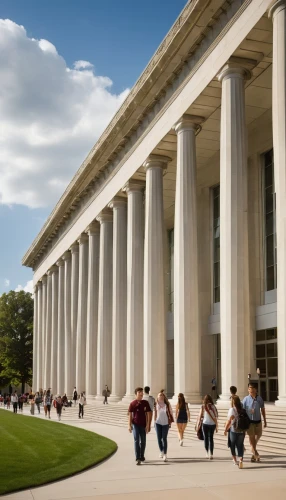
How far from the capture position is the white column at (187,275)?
123 ft

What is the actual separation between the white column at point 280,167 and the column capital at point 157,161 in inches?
717

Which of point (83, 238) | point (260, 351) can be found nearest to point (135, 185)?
point (260, 351)

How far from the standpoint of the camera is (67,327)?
7644cm

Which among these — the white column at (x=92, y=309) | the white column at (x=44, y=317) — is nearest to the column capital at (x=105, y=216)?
the white column at (x=92, y=309)

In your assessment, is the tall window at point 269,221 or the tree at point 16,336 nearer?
the tall window at point 269,221

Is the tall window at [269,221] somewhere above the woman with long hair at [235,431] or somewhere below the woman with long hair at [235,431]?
above

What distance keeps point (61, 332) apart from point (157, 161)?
40723 millimetres

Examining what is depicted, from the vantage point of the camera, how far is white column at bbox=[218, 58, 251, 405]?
31734 mm

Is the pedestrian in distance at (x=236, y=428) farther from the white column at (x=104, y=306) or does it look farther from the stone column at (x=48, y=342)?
the stone column at (x=48, y=342)

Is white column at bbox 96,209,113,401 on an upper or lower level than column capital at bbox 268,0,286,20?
lower

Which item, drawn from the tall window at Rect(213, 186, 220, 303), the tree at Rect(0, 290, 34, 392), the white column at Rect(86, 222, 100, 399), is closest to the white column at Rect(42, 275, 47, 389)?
the white column at Rect(86, 222, 100, 399)

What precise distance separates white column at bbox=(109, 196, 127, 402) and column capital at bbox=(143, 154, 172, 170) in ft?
32.8

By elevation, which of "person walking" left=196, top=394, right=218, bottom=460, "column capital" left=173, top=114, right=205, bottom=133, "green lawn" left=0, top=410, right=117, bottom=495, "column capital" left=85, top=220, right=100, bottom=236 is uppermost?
"column capital" left=173, top=114, right=205, bottom=133

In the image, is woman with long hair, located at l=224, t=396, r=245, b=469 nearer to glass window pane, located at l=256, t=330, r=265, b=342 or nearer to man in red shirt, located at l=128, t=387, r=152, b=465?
man in red shirt, located at l=128, t=387, r=152, b=465
